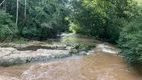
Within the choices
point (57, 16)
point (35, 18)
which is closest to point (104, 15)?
point (57, 16)

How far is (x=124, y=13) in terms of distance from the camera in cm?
1908

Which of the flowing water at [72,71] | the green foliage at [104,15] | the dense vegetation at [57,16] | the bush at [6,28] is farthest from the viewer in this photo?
the green foliage at [104,15]

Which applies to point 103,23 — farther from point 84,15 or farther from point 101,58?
point 101,58

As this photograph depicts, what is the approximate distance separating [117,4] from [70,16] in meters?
8.13

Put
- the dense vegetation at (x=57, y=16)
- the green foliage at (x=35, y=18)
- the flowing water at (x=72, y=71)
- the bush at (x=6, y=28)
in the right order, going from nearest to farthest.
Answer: the flowing water at (x=72, y=71) → the bush at (x=6, y=28) → the dense vegetation at (x=57, y=16) → the green foliage at (x=35, y=18)

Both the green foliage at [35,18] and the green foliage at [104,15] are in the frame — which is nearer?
the green foliage at [104,15]

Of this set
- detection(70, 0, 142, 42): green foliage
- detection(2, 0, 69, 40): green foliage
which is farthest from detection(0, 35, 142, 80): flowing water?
detection(2, 0, 69, 40): green foliage

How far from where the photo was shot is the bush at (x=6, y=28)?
16188 mm

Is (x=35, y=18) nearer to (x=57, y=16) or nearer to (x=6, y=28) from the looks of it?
(x=57, y=16)

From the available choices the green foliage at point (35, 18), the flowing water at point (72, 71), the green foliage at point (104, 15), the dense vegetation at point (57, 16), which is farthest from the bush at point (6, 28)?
the green foliage at point (104, 15)

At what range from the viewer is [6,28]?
649 inches

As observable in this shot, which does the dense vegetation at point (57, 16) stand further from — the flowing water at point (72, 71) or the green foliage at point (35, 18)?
the flowing water at point (72, 71)

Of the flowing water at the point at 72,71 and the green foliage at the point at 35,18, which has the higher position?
the green foliage at the point at 35,18

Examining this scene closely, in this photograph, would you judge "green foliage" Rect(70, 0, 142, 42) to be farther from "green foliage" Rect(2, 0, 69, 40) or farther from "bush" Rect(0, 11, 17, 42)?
"bush" Rect(0, 11, 17, 42)
